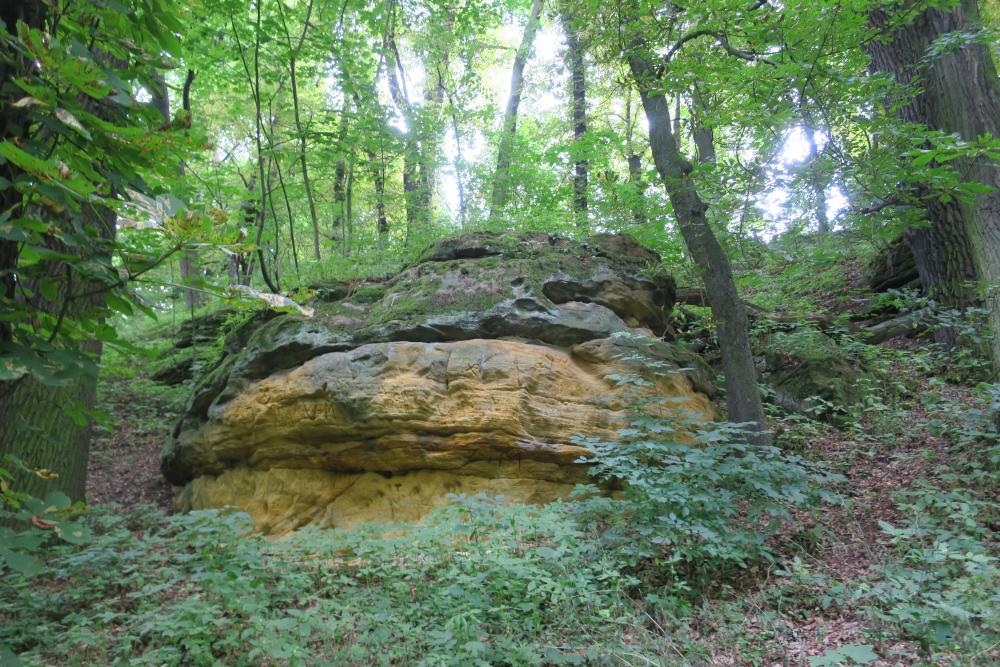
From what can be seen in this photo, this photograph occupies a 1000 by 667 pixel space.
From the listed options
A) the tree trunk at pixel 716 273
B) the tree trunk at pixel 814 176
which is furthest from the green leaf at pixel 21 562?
the tree trunk at pixel 814 176

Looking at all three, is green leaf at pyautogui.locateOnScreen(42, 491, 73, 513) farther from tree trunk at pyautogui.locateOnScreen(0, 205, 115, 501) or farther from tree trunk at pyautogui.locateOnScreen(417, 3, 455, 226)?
tree trunk at pyautogui.locateOnScreen(417, 3, 455, 226)

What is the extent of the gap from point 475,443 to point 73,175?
4.81m

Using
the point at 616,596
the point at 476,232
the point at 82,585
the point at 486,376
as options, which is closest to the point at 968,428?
the point at 616,596

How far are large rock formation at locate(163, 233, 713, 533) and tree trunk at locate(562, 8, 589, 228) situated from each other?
3032mm

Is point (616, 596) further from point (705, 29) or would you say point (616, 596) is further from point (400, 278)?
point (705, 29)

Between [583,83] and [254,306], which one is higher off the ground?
[583,83]

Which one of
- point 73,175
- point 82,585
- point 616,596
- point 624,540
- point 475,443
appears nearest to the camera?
point 73,175

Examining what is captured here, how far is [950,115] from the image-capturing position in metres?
7.11

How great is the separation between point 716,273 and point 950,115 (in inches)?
135

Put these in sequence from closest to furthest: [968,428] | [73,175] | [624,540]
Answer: [73,175]
[624,540]
[968,428]

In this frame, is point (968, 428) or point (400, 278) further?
point (400, 278)

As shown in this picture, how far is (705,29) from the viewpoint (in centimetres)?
680

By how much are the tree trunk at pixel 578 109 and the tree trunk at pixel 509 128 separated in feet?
4.84

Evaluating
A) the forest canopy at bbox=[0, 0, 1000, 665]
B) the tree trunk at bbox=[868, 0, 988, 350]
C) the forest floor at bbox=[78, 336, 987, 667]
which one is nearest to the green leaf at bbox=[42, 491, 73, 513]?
the forest canopy at bbox=[0, 0, 1000, 665]
